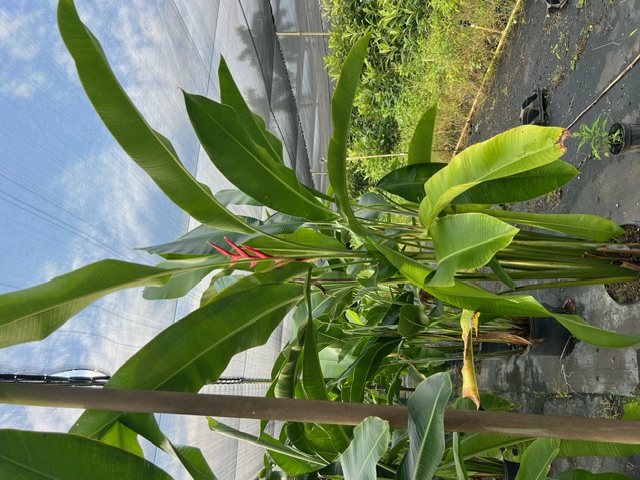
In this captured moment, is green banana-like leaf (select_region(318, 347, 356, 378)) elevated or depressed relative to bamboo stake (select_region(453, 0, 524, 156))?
depressed

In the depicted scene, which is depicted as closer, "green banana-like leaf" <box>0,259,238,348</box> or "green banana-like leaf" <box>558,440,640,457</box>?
"green banana-like leaf" <box>0,259,238,348</box>

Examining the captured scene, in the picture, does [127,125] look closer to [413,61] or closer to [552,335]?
[552,335]

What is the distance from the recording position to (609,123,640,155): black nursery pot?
1.30 m

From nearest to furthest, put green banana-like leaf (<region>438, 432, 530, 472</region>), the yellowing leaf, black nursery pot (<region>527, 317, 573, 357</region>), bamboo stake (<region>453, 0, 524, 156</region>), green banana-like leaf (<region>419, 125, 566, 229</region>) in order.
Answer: green banana-like leaf (<region>419, 125, 566, 229</region>) < the yellowing leaf < green banana-like leaf (<region>438, 432, 530, 472</region>) < black nursery pot (<region>527, 317, 573, 357</region>) < bamboo stake (<region>453, 0, 524, 156</region>)

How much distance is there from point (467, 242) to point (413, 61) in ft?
10.3

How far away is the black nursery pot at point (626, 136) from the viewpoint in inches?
51.1

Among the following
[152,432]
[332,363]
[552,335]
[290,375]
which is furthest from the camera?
[332,363]

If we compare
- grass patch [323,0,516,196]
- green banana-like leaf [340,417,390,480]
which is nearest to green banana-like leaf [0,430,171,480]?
green banana-like leaf [340,417,390,480]

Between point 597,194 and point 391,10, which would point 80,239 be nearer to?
point 597,194

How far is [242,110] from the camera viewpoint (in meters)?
1.06

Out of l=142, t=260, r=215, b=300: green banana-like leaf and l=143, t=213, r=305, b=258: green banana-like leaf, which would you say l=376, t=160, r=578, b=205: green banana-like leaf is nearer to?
l=143, t=213, r=305, b=258: green banana-like leaf

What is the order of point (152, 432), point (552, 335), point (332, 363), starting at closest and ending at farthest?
point (152, 432) < point (552, 335) < point (332, 363)

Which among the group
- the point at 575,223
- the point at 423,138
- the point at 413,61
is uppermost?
the point at 413,61

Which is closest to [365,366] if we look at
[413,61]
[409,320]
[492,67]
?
[409,320]
